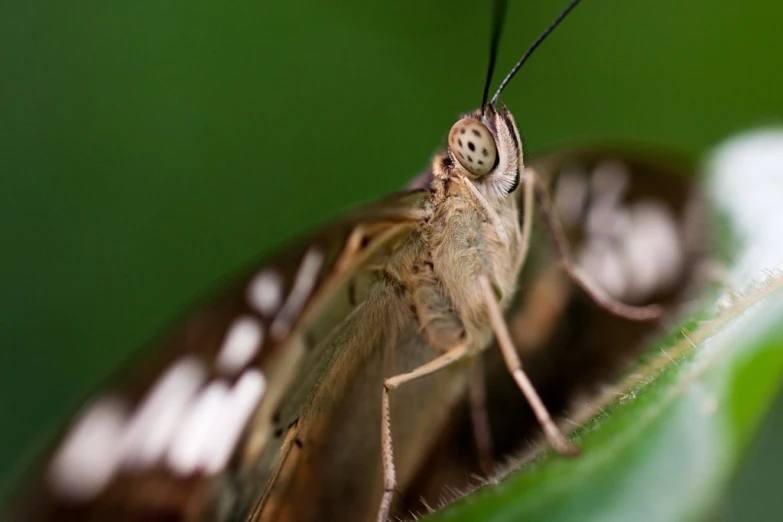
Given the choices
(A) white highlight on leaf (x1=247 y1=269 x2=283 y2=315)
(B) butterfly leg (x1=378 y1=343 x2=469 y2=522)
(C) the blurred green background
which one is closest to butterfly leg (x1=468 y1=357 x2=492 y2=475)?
(B) butterfly leg (x1=378 y1=343 x2=469 y2=522)

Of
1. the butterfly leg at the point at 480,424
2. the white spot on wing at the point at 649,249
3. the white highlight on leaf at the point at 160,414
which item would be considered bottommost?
the butterfly leg at the point at 480,424

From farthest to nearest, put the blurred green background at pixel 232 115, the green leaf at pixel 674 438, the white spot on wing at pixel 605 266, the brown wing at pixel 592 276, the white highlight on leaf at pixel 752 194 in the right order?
the blurred green background at pixel 232 115
the white spot on wing at pixel 605 266
the brown wing at pixel 592 276
the white highlight on leaf at pixel 752 194
the green leaf at pixel 674 438

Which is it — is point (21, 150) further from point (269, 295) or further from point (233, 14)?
point (269, 295)

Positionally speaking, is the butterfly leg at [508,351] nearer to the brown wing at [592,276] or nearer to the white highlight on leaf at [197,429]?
the brown wing at [592,276]

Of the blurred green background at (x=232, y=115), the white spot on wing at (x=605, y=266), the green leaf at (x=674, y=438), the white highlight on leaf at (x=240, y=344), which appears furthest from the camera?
the blurred green background at (x=232, y=115)

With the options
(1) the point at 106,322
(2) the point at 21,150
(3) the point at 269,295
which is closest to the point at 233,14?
(2) the point at 21,150

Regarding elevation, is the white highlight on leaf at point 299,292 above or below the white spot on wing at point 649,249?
above

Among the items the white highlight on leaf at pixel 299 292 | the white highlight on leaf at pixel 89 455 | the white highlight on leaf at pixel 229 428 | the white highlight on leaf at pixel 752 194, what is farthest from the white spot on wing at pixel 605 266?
the white highlight on leaf at pixel 89 455
